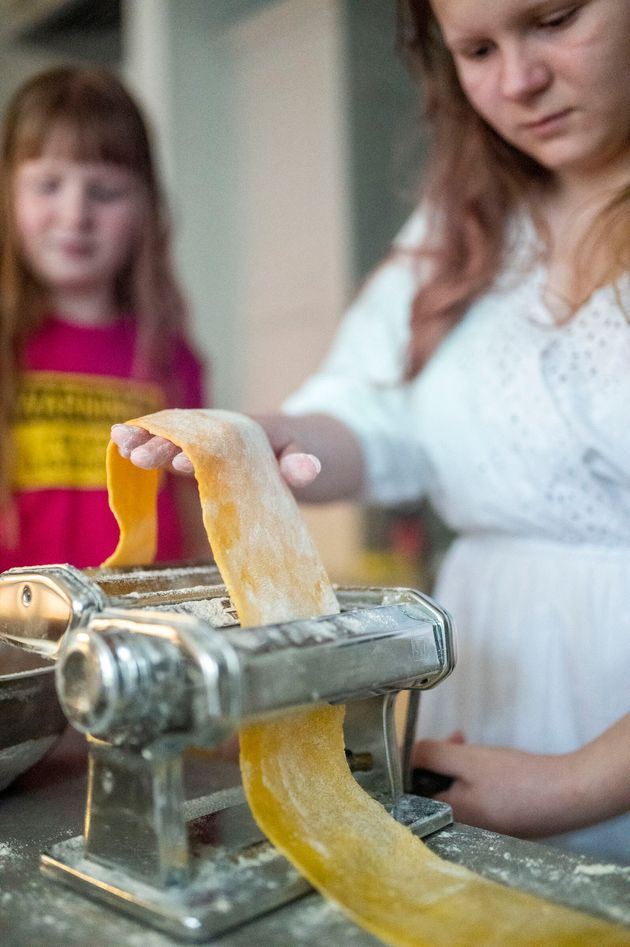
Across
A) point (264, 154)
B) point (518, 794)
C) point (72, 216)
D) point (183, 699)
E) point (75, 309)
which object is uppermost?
point (264, 154)

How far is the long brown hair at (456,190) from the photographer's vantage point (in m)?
0.86

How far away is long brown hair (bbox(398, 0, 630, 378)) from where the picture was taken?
86cm

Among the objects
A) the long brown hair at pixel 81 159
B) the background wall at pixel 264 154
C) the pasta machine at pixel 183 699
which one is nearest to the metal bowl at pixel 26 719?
the pasta machine at pixel 183 699

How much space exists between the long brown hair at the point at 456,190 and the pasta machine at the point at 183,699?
416 millimetres

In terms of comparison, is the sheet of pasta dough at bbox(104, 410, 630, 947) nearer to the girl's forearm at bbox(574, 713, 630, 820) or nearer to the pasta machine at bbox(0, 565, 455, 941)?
the pasta machine at bbox(0, 565, 455, 941)

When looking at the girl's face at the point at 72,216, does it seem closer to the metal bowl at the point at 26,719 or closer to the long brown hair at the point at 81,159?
the long brown hair at the point at 81,159

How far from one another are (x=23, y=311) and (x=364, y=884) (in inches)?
43.2

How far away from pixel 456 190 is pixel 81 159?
24.4 inches

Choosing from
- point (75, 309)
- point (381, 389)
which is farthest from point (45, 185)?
point (381, 389)

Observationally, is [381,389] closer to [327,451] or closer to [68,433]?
[327,451]

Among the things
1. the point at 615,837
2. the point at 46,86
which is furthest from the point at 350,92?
the point at 615,837

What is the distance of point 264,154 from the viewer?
2424 mm

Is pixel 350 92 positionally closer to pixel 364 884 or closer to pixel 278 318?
pixel 278 318

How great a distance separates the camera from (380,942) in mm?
398
